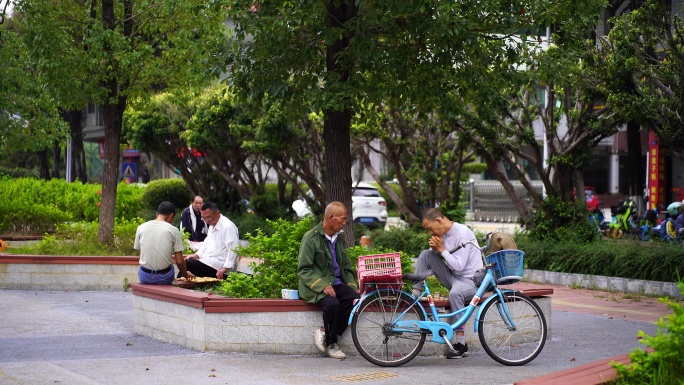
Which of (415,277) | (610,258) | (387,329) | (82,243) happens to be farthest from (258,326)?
(610,258)

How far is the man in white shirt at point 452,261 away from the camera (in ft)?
30.4

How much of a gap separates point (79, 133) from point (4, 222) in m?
25.8

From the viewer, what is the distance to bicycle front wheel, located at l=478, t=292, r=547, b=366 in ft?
30.2

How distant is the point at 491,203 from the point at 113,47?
25.0m

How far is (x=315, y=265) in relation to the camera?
944 cm

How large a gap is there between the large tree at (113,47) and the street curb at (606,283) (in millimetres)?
6667

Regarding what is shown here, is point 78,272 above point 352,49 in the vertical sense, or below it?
below

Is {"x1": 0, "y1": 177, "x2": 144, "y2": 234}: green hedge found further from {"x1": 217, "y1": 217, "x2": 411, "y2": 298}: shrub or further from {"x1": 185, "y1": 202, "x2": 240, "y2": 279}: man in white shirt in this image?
{"x1": 217, "y1": 217, "x2": 411, "y2": 298}: shrub

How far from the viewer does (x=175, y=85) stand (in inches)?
680

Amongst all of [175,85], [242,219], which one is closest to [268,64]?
[175,85]

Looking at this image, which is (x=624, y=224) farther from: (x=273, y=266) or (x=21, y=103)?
(x=273, y=266)

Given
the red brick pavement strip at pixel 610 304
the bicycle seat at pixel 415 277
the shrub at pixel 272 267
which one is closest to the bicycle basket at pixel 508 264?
the bicycle seat at pixel 415 277

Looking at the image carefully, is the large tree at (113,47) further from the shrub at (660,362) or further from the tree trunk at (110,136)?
the shrub at (660,362)

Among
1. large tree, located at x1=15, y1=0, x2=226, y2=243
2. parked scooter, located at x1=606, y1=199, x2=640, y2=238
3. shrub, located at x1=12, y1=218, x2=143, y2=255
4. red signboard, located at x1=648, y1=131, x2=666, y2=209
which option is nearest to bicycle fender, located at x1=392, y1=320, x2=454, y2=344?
large tree, located at x1=15, y1=0, x2=226, y2=243
